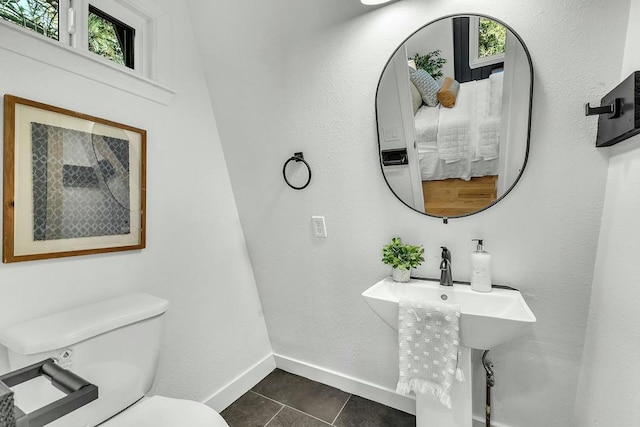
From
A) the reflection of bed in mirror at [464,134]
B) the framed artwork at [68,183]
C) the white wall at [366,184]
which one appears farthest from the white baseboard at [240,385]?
the reflection of bed in mirror at [464,134]

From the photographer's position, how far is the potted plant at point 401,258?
4.72 ft

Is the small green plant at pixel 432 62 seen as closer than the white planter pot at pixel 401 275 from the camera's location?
Yes

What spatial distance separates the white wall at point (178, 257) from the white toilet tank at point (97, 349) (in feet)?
0.43

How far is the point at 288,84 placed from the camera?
5.35ft

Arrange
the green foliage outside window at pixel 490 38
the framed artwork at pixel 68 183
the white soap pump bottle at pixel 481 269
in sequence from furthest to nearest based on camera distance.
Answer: the white soap pump bottle at pixel 481 269 < the green foliage outside window at pixel 490 38 < the framed artwork at pixel 68 183

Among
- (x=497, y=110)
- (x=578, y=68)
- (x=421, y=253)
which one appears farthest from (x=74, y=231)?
(x=578, y=68)

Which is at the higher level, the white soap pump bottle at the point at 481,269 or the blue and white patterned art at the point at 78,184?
the blue and white patterned art at the point at 78,184

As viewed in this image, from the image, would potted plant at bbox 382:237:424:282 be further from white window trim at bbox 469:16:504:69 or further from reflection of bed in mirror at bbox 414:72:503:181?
white window trim at bbox 469:16:504:69

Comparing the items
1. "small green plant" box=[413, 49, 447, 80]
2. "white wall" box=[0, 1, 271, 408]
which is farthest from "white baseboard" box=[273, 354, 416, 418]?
"small green plant" box=[413, 49, 447, 80]

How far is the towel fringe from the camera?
3.81 ft

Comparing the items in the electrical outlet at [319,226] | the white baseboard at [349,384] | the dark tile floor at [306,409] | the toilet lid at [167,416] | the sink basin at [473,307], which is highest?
the electrical outlet at [319,226]

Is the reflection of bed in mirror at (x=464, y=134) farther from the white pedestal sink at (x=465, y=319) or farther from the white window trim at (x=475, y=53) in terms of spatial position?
the white pedestal sink at (x=465, y=319)

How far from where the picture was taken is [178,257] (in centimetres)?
163

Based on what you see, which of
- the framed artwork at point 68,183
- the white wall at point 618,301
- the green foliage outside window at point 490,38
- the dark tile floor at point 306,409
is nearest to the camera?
the white wall at point 618,301
